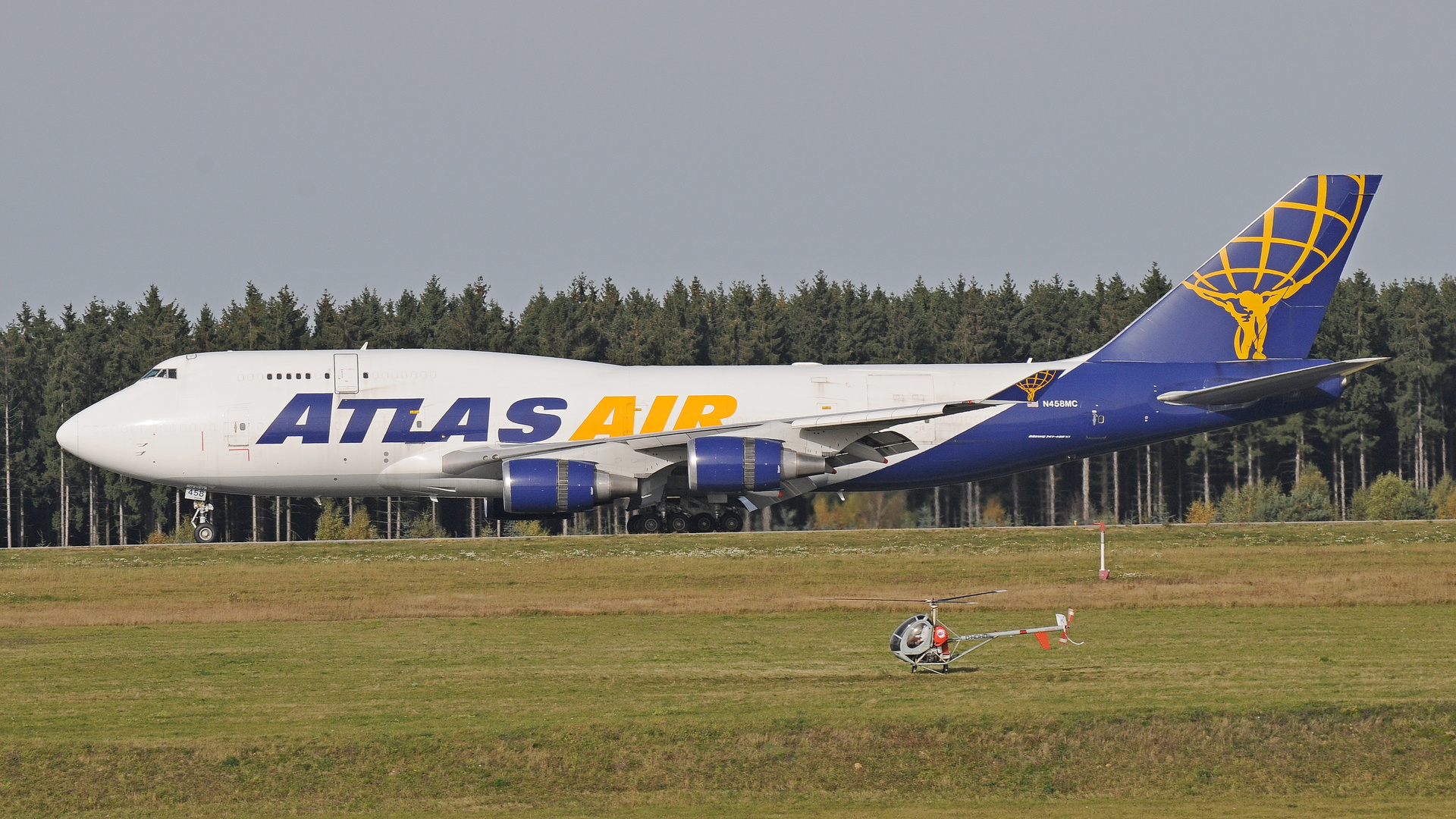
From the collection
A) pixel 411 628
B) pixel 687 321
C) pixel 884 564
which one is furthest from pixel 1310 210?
pixel 687 321

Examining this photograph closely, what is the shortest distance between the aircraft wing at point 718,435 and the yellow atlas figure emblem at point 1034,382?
1.82 metres

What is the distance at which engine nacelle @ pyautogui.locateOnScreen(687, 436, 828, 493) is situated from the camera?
112 feet

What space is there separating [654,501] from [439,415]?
5.40 m

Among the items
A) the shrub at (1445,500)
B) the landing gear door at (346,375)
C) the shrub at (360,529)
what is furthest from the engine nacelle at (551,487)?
the shrub at (1445,500)

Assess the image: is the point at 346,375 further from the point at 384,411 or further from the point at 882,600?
the point at 882,600

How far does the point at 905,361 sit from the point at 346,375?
162 ft

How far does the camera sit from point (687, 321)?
310ft

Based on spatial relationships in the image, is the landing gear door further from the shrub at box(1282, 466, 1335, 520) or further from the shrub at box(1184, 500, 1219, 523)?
the shrub at box(1184, 500, 1219, 523)

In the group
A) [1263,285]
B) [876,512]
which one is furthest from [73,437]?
[1263,285]

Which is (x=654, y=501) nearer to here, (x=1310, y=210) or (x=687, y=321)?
(x=1310, y=210)

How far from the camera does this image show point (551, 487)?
111 ft

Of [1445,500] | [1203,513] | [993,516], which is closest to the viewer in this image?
[993,516]

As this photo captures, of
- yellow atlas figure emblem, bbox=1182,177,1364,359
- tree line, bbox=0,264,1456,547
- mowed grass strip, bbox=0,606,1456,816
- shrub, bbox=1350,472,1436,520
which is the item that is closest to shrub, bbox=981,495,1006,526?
tree line, bbox=0,264,1456,547

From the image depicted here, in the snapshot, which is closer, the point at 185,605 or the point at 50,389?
the point at 185,605
